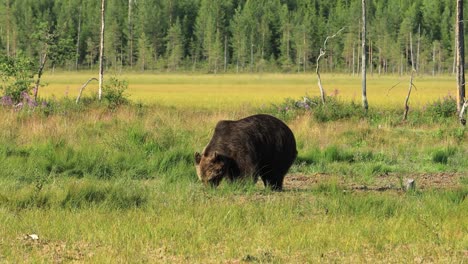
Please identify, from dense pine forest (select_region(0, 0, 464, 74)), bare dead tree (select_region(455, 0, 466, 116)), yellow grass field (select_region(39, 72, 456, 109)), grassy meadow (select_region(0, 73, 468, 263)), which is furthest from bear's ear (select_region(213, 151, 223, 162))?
dense pine forest (select_region(0, 0, 464, 74))

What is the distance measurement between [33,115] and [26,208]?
11236 mm

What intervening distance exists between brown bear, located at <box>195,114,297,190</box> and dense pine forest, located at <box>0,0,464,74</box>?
95.5 m

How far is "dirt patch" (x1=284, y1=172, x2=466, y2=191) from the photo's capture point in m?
9.42

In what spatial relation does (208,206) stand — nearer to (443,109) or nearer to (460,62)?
(460,62)

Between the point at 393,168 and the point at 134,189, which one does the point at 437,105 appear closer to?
the point at 393,168

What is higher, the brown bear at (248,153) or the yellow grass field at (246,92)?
the brown bear at (248,153)

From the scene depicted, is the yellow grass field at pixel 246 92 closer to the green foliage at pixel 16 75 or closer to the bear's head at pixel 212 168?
the green foliage at pixel 16 75

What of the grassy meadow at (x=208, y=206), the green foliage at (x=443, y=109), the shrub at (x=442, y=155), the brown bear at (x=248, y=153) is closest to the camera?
the grassy meadow at (x=208, y=206)

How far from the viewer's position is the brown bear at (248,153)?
8.18 m

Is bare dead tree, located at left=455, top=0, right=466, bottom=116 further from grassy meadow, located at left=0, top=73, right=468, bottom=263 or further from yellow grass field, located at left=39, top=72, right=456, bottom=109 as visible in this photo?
grassy meadow, located at left=0, top=73, right=468, bottom=263

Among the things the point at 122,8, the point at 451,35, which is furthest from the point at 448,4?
the point at 122,8

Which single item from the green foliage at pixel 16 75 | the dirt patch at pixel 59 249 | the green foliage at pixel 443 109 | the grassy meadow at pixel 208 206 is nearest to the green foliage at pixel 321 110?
the green foliage at pixel 443 109

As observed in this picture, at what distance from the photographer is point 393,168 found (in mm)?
11555

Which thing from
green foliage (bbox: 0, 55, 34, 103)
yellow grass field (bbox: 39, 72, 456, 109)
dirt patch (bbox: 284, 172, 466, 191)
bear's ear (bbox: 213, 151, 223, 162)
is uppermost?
green foliage (bbox: 0, 55, 34, 103)
